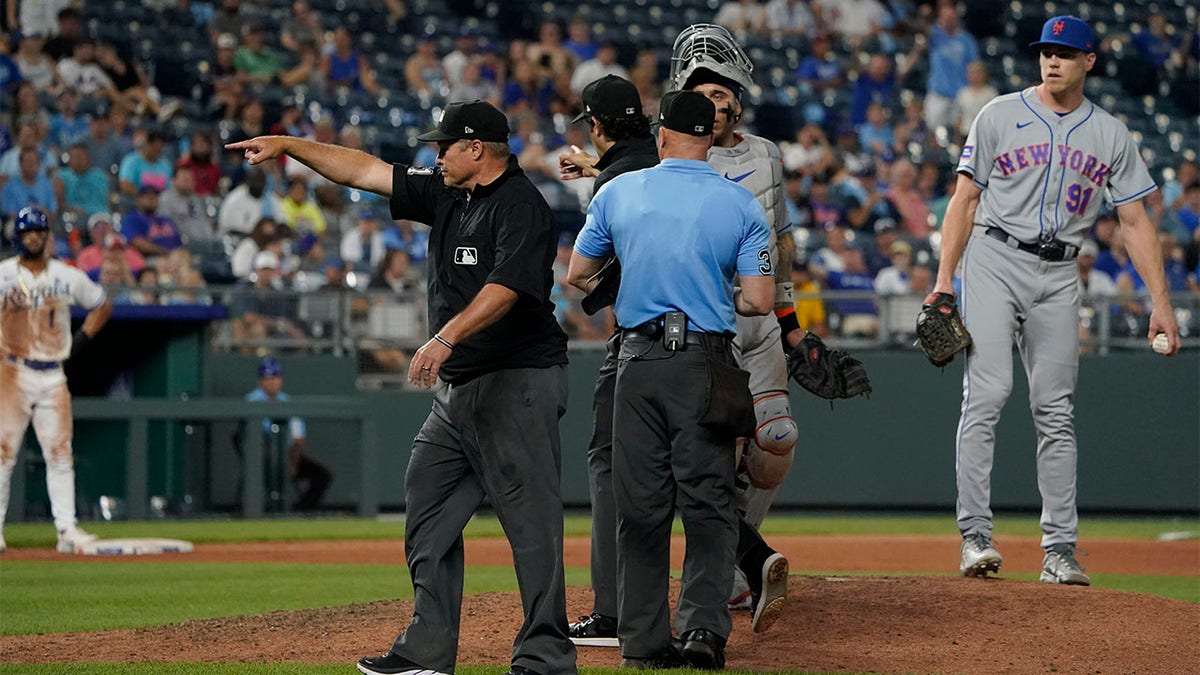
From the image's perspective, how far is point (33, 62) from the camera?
53.8 ft

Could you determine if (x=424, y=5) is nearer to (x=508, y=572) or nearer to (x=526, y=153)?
(x=526, y=153)

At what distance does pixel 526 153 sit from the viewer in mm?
18031

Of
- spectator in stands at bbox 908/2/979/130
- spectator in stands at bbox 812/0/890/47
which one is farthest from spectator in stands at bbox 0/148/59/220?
spectator in stands at bbox 812/0/890/47

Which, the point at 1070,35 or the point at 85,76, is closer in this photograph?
the point at 1070,35

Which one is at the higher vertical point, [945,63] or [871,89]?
[945,63]

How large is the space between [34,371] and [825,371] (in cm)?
693

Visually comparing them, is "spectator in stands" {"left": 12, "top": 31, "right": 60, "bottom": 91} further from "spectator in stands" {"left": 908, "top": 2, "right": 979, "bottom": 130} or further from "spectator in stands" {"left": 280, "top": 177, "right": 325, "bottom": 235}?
"spectator in stands" {"left": 908, "top": 2, "right": 979, "bottom": 130}

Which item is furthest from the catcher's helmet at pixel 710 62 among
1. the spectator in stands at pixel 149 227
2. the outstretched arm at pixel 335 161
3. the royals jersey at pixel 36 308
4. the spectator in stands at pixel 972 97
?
the spectator in stands at pixel 972 97

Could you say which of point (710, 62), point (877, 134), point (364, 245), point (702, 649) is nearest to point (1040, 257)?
point (710, 62)

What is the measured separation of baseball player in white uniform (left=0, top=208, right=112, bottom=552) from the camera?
11359mm

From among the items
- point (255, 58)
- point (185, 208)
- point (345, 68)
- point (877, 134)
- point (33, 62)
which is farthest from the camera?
point (877, 134)

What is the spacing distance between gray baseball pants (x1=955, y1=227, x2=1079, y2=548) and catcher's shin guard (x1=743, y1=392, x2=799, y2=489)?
1317 mm

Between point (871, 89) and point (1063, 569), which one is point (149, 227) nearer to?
point (1063, 569)

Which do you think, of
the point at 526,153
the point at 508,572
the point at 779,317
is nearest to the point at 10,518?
the point at 508,572
